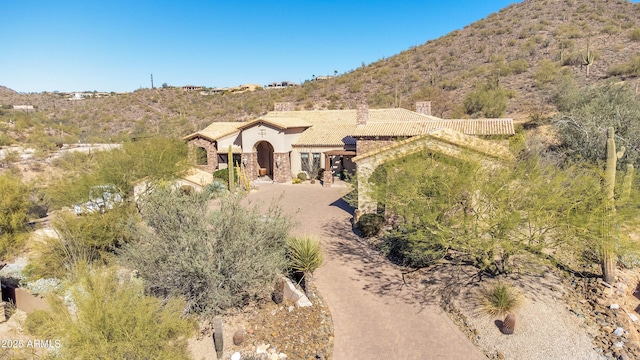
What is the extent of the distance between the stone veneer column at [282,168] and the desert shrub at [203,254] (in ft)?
64.9

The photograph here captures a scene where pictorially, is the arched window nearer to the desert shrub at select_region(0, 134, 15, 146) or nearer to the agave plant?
the desert shrub at select_region(0, 134, 15, 146)

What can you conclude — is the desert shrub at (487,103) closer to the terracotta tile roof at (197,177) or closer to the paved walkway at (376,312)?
the terracotta tile roof at (197,177)

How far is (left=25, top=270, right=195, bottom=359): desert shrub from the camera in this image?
7555 mm

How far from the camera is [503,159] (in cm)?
1410

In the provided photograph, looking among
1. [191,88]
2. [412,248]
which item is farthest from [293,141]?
[191,88]

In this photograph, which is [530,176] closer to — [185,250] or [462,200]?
[462,200]

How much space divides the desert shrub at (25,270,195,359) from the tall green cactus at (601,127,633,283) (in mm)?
12299

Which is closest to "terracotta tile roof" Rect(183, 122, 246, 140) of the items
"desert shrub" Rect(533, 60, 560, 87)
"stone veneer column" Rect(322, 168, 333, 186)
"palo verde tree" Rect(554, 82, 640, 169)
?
"stone veneer column" Rect(322, 168, 333, 186)

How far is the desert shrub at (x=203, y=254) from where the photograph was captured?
1175cm

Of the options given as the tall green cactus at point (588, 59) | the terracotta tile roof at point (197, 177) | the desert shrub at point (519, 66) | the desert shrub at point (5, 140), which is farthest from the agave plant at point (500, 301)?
the desert shrub at point (5, 140)

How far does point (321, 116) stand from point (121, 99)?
5556 centimetres

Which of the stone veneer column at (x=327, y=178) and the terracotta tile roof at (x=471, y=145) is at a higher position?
the terracotta tile roof at (x=471, y=145)

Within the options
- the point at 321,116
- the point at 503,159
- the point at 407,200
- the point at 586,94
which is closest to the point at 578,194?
the point at 503,159

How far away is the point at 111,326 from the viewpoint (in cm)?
783
